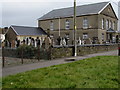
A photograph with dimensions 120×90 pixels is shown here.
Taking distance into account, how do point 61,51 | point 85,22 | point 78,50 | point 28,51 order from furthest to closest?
point 85,22, point 78,50, point 61,51, point 28,51

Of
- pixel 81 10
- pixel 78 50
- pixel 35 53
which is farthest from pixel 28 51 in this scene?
pixel 81 10

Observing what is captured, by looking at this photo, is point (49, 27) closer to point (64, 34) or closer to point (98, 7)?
point (64, 34)

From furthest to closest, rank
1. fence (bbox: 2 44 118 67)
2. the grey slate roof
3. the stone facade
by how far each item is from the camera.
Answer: the grey slate roof → the stone facade → fence (bbox: 2 44 118 67)

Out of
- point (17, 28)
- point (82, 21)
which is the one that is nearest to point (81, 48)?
point (82, 21)

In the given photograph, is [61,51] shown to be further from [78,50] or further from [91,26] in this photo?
[91,26]

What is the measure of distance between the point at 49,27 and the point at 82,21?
453 inches

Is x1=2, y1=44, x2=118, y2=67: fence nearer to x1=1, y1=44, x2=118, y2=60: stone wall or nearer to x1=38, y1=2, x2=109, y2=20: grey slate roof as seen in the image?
x1=1, y1=44, x2=118, y2=60: stone wall

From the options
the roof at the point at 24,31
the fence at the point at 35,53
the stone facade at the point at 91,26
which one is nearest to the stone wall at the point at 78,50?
the fence at the point at 35,53

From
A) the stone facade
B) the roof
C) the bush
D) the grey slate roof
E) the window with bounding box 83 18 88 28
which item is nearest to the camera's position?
the bush

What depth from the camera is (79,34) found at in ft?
145

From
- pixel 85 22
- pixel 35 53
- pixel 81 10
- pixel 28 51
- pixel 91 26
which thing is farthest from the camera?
pixel 81 10

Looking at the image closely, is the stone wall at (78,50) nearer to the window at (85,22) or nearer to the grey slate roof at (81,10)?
the window at (85,22)

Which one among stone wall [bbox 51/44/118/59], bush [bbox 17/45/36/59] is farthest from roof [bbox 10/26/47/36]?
bush [bbox 17/45/36/59]

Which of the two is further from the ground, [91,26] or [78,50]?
[91,26]
